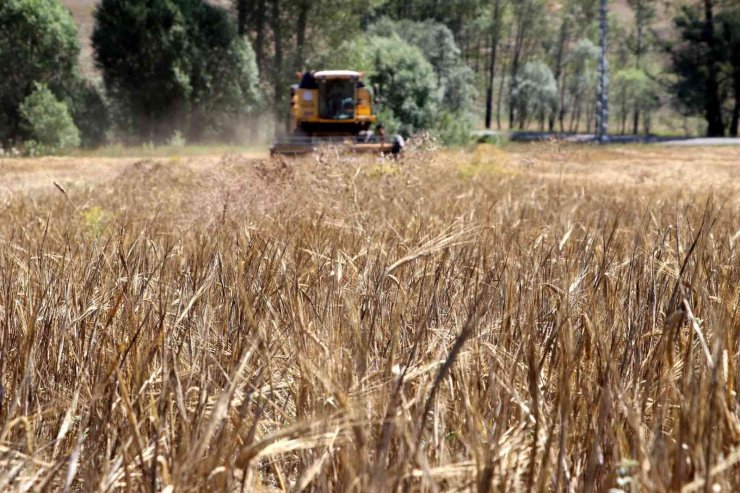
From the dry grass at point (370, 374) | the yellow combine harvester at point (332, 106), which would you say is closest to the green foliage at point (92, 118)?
the yellow combine harvester at point (332, 106)

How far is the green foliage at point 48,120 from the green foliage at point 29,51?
5.54 feet

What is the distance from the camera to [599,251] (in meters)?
2.93

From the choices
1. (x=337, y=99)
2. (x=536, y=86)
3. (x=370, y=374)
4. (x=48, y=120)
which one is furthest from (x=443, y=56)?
(x=370, y=374)

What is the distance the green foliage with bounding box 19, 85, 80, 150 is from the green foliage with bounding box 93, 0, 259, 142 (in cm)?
632

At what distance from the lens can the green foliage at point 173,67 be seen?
104ft

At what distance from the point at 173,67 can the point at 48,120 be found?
741 centimetres

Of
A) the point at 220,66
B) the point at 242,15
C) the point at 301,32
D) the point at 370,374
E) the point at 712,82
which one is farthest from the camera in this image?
the point at 712,82

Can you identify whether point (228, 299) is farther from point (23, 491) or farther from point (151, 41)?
point (151, 41)

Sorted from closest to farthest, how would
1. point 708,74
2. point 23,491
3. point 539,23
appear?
point 23,491
point 708,74
point 539,23

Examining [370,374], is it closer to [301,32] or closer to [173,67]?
[173,67]

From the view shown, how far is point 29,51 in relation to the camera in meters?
27.9

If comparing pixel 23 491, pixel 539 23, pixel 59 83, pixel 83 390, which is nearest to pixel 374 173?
pixel 83 390


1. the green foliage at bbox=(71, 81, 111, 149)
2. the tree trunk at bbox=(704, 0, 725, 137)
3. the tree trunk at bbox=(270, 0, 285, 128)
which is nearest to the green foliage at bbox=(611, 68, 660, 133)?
the tree trunk at bbox=(704, 0, 725, 137)

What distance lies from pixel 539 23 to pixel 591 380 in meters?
83.8
